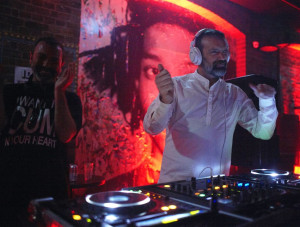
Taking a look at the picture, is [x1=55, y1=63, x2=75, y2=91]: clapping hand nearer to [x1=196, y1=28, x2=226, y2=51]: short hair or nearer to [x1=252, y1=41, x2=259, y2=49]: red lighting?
[x1=196, y1=28, x2=226, y2=51]: short hair

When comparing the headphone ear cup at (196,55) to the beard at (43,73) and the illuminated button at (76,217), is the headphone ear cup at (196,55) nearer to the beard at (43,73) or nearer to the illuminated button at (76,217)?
the beard at (43,73)

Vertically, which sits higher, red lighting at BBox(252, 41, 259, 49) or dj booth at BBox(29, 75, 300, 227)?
red lighting at BBox(252, 41, 259, 49)

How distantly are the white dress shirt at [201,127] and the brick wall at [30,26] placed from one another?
2.00 m

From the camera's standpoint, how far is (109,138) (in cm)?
403

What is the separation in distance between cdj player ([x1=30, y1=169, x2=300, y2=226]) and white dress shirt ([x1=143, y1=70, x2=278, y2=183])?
2.20 feet

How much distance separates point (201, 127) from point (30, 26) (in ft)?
8.09

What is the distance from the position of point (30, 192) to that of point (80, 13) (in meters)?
2.68

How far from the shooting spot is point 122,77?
166 inches

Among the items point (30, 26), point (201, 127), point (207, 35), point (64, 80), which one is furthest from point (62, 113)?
point (30, 26)

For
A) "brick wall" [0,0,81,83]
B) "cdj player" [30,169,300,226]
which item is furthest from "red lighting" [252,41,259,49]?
"cdj player" [30,169,300,226]

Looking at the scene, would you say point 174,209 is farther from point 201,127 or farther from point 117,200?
point 201,127

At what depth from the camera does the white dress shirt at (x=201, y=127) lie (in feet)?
5.99

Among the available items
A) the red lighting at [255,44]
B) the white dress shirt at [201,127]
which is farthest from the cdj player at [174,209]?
the red lighting at [255,44]

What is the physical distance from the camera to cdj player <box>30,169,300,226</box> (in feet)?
2.54
